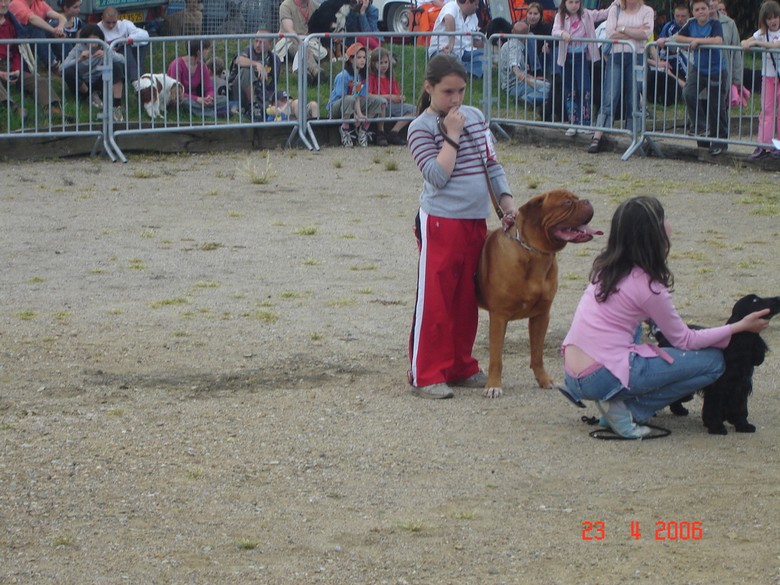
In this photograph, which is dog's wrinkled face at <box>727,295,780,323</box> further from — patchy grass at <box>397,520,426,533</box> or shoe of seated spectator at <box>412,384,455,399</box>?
patchy grass at <box>397,520,426,533</box>

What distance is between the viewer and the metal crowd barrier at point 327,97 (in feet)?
50.6

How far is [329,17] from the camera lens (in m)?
19.2

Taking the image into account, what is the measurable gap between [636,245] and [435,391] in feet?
4.67

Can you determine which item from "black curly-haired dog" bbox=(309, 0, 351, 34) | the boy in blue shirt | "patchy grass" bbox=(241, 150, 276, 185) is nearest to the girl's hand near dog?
"patchy grass" bbox=(241, 150, 276, 185)

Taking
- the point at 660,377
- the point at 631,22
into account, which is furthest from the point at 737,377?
the point at 631,22

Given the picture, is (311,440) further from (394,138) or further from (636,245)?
(394,138)

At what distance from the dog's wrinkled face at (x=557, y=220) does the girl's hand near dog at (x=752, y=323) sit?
2.79ft

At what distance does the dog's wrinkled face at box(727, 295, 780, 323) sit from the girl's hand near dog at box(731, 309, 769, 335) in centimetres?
2

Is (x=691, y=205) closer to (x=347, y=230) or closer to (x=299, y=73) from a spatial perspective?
(x=347, y=230)

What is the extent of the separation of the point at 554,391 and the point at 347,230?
4.80 metres

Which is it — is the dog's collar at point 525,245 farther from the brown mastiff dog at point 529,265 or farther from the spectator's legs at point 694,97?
the spectator's legs at point 694,97

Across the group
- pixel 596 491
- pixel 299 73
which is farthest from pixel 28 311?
pixel 299 73

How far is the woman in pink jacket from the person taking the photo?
54.4 ft
